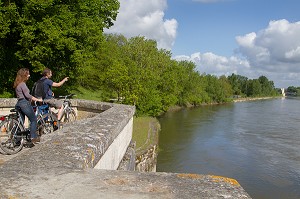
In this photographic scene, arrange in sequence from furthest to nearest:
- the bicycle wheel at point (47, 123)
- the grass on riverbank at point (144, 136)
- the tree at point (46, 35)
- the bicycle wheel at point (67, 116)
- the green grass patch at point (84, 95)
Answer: the green grass patch at point (84, 95)
the grass on riverbank at point (144, 136)
the tree at point (46, 35)
the bicycle wheel at point (67, 116)
the bicycle wheel at point (47, 123)

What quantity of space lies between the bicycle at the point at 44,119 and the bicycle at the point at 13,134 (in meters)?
0.71

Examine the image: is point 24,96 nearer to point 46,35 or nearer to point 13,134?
point 13,134

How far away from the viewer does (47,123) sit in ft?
23.4

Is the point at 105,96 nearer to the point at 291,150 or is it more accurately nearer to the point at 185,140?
the point at 185,140

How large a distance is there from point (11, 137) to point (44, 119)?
43.0 inches

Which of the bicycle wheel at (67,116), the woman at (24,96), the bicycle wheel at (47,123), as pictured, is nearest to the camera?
the woman at (24,96)

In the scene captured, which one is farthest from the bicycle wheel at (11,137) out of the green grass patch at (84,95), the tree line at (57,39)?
the green grass patch at (84,95)

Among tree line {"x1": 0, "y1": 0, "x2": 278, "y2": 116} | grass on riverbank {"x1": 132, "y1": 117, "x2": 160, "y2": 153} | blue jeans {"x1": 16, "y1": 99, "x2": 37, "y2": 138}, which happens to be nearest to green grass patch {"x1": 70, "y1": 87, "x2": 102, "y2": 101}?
tree line {"x1": 0, "y1": 0, "x2": 278, "y2": 116}

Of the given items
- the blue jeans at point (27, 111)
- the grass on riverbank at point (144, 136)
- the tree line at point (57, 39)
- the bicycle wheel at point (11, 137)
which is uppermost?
the tree line at point (57, 39)

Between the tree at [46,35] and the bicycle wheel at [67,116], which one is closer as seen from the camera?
the bicycle wheel at [67,116]

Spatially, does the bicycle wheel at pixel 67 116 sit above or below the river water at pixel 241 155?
above

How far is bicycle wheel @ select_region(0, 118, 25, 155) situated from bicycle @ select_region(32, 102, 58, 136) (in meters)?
0.76

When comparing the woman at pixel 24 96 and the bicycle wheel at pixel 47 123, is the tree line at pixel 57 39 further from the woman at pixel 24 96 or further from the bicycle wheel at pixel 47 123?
the woman at pixel 24 96

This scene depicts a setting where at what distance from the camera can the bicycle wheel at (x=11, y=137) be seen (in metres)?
5.98
